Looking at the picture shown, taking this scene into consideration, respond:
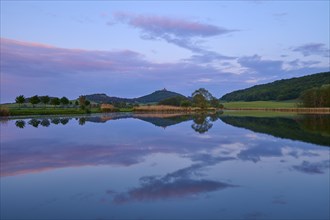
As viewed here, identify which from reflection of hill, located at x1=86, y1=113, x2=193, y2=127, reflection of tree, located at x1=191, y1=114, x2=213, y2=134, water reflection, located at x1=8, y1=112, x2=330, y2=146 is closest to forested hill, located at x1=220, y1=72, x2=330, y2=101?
reflection of hill, located at x1=86, y1=113, x2=193, y2=127

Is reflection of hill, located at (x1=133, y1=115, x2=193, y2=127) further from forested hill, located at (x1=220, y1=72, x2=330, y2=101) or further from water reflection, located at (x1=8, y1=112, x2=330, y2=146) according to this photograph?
forested hill, located at (x1=220, y1=72, x2=330, y2=101)

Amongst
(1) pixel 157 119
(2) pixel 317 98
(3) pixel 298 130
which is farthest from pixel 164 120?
(2) pixel 317 98

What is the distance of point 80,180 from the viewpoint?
9.34 m

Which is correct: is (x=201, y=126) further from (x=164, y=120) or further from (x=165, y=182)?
(x=165, y=182)

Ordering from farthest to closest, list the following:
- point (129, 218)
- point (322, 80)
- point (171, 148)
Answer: point (322, 80)
point (171, 148)
point (129, 218)

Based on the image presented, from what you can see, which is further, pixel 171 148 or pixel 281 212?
pixel 171 148

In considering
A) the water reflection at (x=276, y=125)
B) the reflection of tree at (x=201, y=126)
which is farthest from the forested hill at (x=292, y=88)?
the reflection of tree at (x=201, y=126)

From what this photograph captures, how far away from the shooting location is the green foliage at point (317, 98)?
86.0 metres

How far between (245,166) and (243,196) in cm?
367

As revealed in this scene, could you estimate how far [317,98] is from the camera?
8694 centimetres

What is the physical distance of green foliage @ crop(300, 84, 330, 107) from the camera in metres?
86.0

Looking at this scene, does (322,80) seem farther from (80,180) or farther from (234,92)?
(80,180)

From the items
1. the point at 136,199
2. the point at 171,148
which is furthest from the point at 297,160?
the point at 136,199

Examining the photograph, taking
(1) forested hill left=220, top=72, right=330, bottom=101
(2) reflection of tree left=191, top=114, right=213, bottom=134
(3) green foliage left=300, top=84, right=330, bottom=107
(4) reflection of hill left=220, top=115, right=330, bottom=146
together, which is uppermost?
(1) forested hill left=220, top=72, right=330, bottom=101
